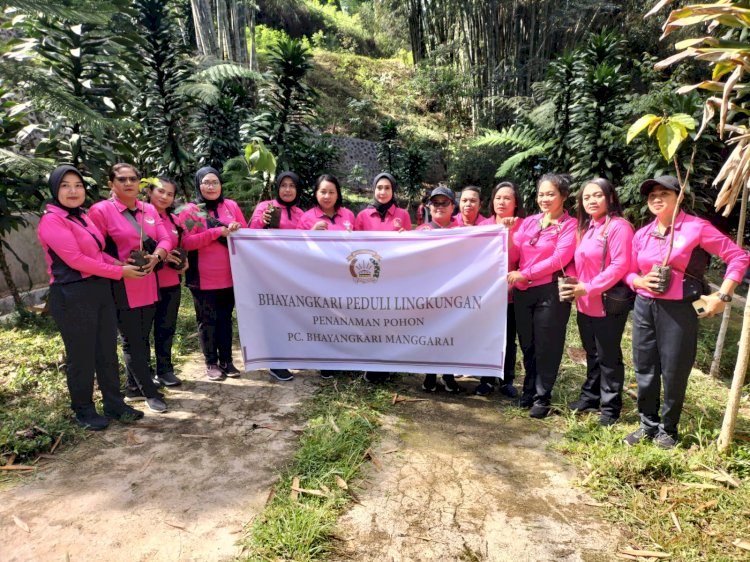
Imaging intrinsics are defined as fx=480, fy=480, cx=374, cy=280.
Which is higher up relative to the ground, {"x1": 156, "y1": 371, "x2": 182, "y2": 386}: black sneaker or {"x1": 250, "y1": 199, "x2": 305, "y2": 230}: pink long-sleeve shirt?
{"x1": 250, "y1": 199, "x2": 305, "y2": 230}: pink long-sleeve shirt

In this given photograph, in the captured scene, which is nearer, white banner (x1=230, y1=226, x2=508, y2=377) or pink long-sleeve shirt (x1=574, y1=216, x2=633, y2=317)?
pink long-sleeve shirt (x1=574, y1=216, x2=633, y2=317)

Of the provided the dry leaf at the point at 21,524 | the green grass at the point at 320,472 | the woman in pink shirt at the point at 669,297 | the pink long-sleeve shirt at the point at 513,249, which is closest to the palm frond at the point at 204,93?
the green grass at the point at 320,472

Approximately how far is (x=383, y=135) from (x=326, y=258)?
9.09 m

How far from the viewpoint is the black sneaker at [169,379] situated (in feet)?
12.6

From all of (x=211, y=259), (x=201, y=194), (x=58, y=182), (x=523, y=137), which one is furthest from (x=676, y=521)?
(x=523, y=137)

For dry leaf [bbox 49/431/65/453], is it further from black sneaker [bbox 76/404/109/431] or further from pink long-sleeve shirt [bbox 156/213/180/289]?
pink long-sleeve shirt [bbox 156/213/180/289]

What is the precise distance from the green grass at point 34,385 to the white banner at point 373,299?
1205 mm

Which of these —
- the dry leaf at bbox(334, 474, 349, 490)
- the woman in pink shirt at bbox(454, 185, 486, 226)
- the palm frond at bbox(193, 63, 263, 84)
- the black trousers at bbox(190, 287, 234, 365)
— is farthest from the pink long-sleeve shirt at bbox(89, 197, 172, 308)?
the palm frond at bbox(193, 63, 263, 84)

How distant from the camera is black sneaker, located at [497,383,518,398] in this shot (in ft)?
12.2

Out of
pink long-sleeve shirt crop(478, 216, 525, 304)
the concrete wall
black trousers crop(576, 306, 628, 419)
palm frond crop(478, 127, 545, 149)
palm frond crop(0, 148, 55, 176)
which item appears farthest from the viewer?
palm frond crop(478, 127, 545, 149)

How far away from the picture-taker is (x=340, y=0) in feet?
102

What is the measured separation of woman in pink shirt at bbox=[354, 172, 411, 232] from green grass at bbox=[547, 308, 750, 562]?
1.86 m

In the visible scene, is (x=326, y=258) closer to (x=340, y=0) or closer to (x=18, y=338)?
(x=18, y=338)

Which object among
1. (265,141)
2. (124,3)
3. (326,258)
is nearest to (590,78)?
(265,141)
